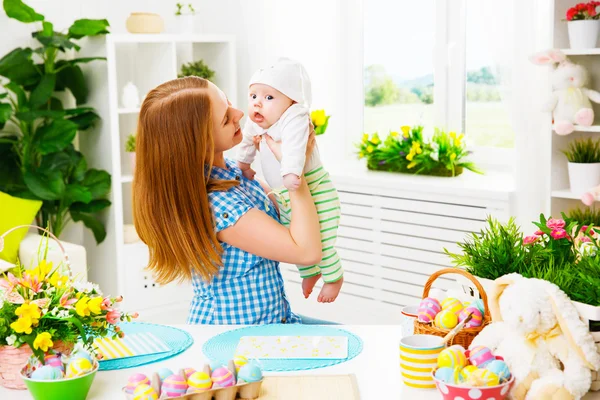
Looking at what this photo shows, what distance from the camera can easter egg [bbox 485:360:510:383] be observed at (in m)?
1.37

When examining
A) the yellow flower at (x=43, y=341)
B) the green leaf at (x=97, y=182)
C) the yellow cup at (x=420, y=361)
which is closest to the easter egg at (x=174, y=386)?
the yellow flower at (x=43, y=341)

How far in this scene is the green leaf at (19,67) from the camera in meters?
3.90

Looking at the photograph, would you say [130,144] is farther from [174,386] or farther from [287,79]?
[174,386]

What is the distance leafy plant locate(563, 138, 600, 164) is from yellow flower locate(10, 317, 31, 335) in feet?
7.86

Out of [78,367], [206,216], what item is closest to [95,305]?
[78,367]

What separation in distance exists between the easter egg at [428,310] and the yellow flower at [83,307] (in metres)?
0.64

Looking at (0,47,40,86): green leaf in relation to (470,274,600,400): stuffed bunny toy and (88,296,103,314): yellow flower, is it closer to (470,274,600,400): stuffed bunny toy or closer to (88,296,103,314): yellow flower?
(88,296,103,314): yellow flower

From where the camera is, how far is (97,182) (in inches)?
162

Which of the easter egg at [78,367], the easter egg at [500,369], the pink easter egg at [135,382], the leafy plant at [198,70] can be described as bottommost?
the pink easter egg at [135,382]

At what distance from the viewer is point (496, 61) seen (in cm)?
391

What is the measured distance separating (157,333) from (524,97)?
2014 millimetres

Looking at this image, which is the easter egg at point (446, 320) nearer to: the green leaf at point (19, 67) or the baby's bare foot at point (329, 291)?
the baby's bare foot at point (329, 291)

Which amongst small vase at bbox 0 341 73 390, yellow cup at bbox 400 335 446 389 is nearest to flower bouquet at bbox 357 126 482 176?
yellow cup at bbox 400 335 446 389

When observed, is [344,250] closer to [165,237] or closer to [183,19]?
[183,19]
